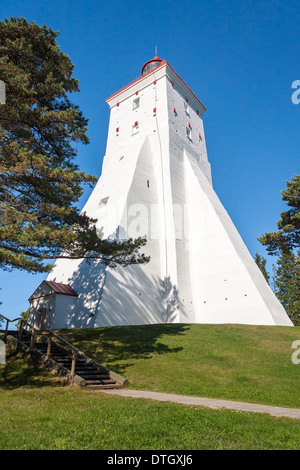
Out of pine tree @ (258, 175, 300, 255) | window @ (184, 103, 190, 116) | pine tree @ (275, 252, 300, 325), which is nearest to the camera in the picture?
pine tree @ (258, 175, 300, 255)

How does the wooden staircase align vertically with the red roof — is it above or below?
below

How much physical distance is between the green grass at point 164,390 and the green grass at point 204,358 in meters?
0.04

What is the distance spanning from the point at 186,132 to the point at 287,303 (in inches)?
1177

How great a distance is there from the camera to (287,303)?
4556cm

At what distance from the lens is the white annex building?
20672 mm

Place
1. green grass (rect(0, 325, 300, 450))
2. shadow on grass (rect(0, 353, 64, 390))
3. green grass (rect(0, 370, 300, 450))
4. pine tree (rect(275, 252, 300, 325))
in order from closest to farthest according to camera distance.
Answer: green grass (rect(0, 370, 300, 450)) → green grass (rect(0, 325, 300, 450)) → shadow on grass (rect(0, 353, 64, 390)) → pine tree (rect(275, 252, 300, 325))

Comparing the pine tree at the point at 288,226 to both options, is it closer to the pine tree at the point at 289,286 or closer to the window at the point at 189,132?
the window at the point at 189,132

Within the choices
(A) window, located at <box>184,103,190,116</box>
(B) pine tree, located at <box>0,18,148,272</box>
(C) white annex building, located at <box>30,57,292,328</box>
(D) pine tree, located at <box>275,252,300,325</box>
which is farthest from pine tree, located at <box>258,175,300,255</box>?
(D) pine tree, located at <box>275,252,300,325</box>

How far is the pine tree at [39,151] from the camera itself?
1089cm

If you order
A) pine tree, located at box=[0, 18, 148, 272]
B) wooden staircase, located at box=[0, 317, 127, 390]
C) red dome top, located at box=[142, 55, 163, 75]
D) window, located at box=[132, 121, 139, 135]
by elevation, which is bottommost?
wooden staircase, located at box=[0, 317, 127, 390]

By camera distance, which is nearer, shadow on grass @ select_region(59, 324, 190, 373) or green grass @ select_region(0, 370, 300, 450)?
green grass @ select_region(0, 370, 300, 450)

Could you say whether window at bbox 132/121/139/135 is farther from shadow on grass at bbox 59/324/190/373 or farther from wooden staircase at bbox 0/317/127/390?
wooden staircase at bbox 0/317/127/390
